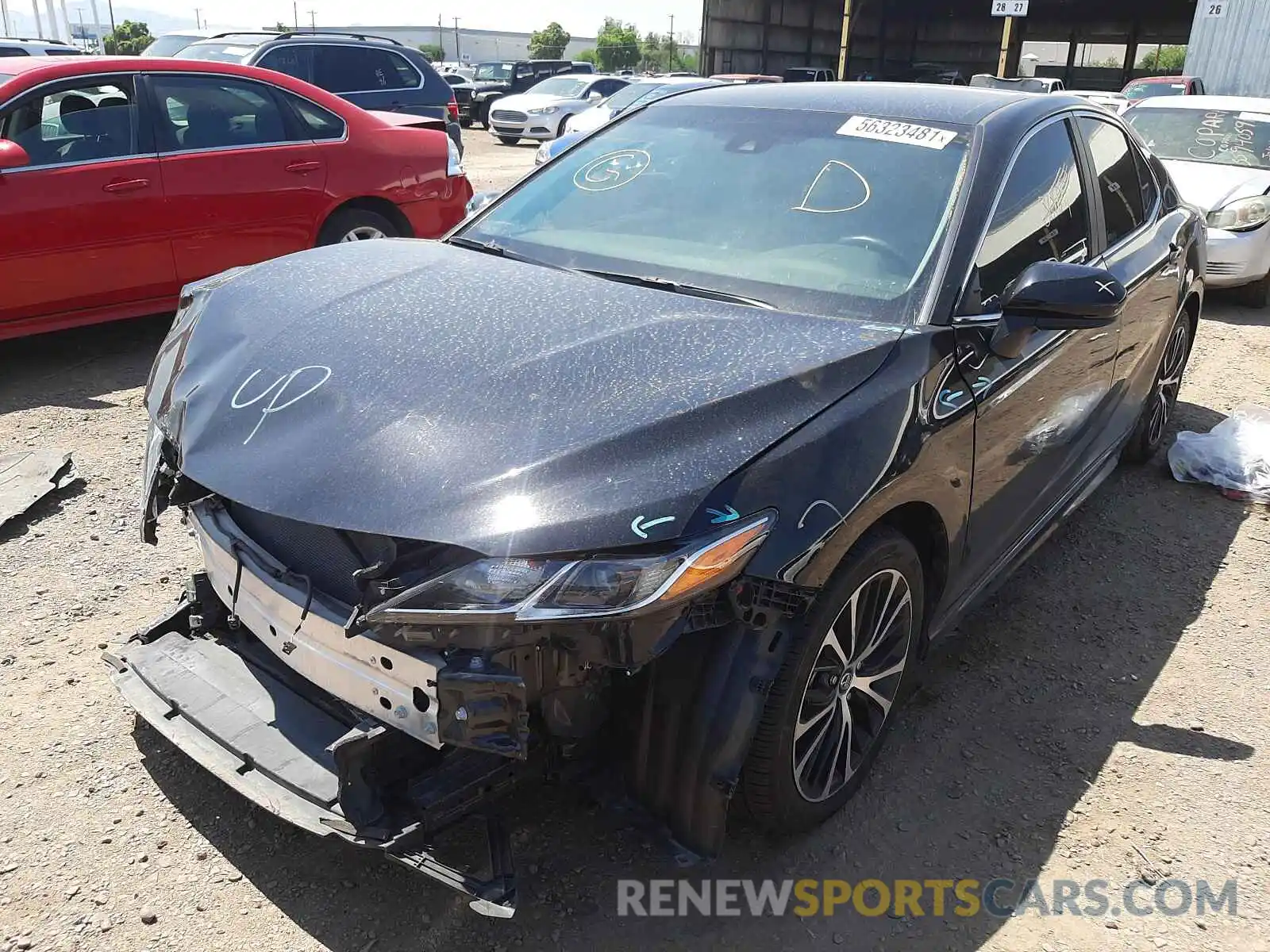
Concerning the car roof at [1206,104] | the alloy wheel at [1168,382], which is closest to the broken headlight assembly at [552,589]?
the alloy wheel at [1168,382]

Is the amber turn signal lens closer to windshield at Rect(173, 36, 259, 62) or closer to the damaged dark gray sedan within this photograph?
the damaged dark gray sedan

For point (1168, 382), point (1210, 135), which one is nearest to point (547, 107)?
point (1210, 135)

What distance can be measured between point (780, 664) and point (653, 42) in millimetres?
95848

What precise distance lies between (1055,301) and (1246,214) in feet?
21.9

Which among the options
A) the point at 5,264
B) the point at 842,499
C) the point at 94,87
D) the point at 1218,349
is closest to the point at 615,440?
the point at 842,499

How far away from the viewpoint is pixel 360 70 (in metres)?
10.6

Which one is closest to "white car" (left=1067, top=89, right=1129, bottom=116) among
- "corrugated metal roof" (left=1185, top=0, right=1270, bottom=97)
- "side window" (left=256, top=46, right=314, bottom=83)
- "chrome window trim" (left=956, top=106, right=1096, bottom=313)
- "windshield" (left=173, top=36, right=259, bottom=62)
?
"chrome window trim" (left=956, top=106, right=1096, bottom=313)

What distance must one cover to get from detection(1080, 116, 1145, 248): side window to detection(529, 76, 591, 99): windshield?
19193mm

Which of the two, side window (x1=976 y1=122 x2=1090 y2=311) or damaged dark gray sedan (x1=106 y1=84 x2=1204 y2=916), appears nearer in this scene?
damaged dark gray sedan (x1=106 y1=84 x2=1204 y2=916)

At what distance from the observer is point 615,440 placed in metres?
2.06

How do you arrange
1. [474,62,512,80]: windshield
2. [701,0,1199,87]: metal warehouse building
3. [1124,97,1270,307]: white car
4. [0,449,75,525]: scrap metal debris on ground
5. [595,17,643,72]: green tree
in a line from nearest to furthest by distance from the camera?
1. [0,449,75,525]: scrap metal debris on ground
2. [1124,97,1270,307]: white car
3. [474,62,512,80]: windshield
4. [701,0,1199,87]: metal warehouse building
5. [595,17,643,72]: green tree

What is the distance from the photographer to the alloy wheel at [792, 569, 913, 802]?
2.39 meters

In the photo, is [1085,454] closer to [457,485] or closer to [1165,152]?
[457,485]

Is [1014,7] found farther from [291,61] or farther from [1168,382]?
[1168,382]
